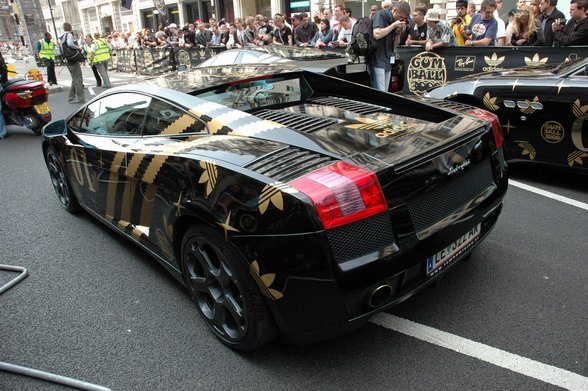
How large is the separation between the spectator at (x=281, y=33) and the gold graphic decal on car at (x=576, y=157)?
997 centimetres

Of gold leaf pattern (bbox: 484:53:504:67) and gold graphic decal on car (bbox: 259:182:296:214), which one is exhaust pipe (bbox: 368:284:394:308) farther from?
gold leaf pattern (bbox: 484:53:504:67)

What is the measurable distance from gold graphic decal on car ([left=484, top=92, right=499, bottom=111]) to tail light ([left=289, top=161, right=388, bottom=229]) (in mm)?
3511

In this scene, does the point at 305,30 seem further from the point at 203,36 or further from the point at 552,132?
the point at 552,132

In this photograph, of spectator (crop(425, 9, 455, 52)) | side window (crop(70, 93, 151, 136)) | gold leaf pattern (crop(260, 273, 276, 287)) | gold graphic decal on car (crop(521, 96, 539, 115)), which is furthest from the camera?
spectator (crop(425, 9, 455, 52))

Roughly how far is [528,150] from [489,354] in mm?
3111

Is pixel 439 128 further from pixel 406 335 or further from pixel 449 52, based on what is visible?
pixel 449 52

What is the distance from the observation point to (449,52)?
784 cm

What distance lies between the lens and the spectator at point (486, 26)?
7829 mm

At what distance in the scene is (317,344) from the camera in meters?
2.55

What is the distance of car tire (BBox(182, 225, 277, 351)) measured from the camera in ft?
7.38

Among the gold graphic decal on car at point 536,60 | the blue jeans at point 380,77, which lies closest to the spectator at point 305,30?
the blue jeans at point 380,77

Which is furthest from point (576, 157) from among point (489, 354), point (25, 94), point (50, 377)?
point (25, 94)

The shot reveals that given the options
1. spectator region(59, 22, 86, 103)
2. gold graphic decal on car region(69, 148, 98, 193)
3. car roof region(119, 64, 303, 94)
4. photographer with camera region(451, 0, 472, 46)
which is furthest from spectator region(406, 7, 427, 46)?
spectator region(59, 22, 86, 103)

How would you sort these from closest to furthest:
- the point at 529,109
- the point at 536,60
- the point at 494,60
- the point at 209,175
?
the point at 209,175 → the point at 529,109 → the point at 536,60 → the point at 494,60
